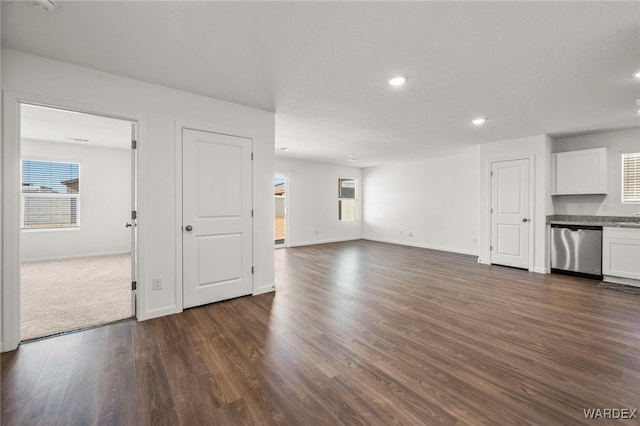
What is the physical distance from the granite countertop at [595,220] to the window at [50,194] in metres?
9.78

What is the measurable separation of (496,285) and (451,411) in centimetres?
311

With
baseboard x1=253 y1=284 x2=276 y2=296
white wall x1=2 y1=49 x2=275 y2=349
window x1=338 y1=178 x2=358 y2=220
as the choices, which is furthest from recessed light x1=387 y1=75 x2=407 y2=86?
window x1=338 y1=178 x2=358 y2=220

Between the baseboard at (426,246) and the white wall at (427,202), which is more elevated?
the white wall at (427,202)

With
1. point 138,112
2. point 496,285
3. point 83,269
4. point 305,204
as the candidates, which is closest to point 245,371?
point 138,112

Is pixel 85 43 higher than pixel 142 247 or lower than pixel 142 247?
higher

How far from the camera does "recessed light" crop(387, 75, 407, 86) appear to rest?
106 inches

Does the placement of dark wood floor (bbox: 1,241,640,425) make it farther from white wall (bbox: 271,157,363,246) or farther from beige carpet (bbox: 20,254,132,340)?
white wall (bbox: 271,157,363,246)

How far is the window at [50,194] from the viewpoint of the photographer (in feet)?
18.4

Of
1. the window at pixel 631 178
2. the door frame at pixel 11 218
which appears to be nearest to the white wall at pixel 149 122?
the door frame at pixel 11 218

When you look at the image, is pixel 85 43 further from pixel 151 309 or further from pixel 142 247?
pixel 151 309

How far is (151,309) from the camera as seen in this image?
285cm

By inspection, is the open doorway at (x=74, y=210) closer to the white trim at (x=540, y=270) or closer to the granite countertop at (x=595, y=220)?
the white trim at (x=540, y=270)

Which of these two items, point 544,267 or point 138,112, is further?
point 544,267

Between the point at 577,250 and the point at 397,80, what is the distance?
175 inches
